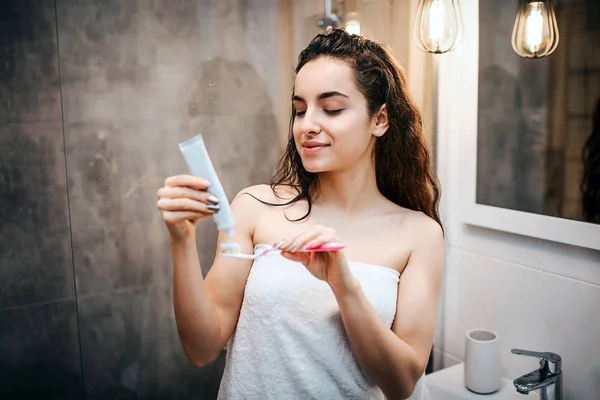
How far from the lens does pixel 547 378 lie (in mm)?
1318

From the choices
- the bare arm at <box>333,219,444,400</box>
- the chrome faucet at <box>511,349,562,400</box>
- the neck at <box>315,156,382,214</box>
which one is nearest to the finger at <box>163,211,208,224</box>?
the bare arm at <box>333,219,444,400</box>

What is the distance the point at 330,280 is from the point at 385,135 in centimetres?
41

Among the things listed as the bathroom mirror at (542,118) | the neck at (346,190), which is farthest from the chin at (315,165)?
the bathroom mirror at (542,118)

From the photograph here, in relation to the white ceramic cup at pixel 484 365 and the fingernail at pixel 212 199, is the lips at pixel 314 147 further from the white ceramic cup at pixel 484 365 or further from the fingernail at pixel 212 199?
the white ceramic cup at pixel 484 365

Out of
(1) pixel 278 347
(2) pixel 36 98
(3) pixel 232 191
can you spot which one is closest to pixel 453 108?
(3) pixel 232 191

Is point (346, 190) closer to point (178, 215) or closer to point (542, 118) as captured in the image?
point (178, 215)

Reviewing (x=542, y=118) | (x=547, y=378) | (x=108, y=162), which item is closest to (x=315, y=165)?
(x=108, y=162)

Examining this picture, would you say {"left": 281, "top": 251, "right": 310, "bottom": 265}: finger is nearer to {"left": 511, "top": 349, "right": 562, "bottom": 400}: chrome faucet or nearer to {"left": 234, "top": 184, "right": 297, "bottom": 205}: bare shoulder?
{"left": 234, "top": 184, "right": 297, "bottom": 205}: bare shoulder

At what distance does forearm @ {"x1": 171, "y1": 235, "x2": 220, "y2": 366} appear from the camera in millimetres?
877

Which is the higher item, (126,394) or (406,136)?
(406,136)

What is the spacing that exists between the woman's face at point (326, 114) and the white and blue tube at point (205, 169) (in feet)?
0.88

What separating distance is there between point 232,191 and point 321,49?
0.41m

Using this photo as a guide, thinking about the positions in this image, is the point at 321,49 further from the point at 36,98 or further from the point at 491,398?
the point at 491,398

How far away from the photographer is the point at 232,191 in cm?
129
